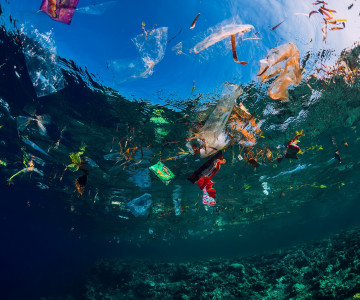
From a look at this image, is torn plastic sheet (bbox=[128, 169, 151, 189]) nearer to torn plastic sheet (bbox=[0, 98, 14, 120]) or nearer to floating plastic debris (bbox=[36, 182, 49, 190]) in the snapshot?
torn plastic sheet (bbox=[0, 98, 14, 120])

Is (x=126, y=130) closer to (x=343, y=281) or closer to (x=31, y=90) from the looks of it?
(x=31, y=90)

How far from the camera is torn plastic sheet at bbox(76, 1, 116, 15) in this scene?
4.57 metres

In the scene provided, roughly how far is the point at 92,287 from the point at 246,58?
2148 cm

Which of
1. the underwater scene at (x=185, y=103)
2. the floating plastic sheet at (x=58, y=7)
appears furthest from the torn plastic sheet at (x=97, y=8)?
the floating plastic sheet at (x=58, y=7)

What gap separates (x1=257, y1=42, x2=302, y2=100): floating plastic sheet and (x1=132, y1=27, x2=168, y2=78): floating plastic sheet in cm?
291

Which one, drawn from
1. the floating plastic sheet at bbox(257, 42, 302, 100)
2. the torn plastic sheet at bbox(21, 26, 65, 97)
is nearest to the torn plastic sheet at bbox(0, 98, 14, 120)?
the torn plastic sheet at bbox(21, 26, 65, 97)

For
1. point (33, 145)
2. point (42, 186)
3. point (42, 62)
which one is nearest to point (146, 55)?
point (42, 62)

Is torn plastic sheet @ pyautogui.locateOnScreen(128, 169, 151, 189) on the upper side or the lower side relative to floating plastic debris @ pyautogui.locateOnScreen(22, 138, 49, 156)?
lower

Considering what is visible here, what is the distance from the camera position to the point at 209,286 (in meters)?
12.7

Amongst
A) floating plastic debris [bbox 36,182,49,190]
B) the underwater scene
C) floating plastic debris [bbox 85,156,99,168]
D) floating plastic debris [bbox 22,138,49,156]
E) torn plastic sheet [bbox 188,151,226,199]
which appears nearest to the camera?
torn plastic sheet [bbox 188,151,226,199]

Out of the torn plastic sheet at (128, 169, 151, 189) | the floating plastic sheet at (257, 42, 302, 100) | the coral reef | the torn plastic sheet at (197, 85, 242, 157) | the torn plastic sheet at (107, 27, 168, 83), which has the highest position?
the torn plastic sheet at (128, 169, 151, 189)

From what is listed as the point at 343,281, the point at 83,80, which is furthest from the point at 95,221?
the point at 343,281

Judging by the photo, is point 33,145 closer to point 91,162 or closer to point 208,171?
point 91,162

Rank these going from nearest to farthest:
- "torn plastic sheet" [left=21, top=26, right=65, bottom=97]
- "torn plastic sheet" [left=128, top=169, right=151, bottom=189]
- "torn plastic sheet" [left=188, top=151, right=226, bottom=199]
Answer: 1. "torn plastic sheet" [left=188, top=151, right=226, bottom=199]
2. "torn plastic sheet" [left=21, top=26, right=65, bottom=97]
3. "torn plastic sheet" [left=128, top=169, right=151, bottom=189]
